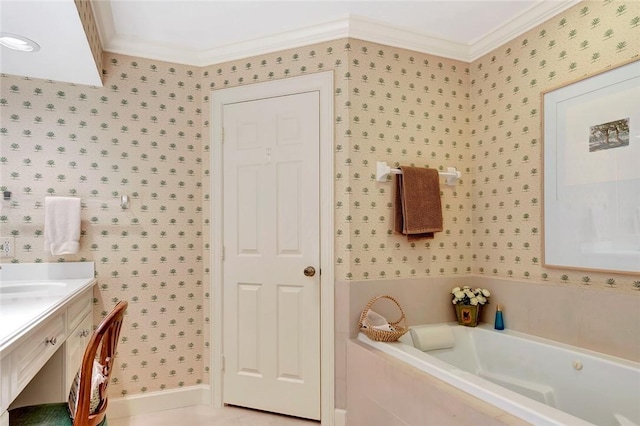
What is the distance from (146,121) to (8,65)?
0.75 m

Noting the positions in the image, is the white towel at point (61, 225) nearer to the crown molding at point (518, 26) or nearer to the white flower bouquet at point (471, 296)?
the white flower bouquet at point (471, 296)

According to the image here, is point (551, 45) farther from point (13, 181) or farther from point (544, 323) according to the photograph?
point (13, 181)

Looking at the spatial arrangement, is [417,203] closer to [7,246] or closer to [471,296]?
[471,296]

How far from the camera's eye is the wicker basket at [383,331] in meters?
2.17

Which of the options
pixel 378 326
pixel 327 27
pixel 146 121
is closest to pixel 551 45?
pixel 327 27

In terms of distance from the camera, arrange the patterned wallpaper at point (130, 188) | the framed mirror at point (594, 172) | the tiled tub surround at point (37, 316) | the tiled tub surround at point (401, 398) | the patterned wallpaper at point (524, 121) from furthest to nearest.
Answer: the patterned wallpaper at point (130, 188) < the patterned wallpaper at point (524, 121) < the framed mirror at point (594, 172) < the tiled tub surround at point (401, 398) < the tiled tub surround at point (37, 316)

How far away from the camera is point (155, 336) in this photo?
263cm

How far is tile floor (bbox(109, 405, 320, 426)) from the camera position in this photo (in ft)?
8.08

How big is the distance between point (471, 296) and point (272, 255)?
4.20ft

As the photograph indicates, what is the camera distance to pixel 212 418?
2523mm

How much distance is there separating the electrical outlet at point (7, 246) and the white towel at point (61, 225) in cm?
21

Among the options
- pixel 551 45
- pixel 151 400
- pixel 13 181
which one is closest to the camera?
pixel 551 45

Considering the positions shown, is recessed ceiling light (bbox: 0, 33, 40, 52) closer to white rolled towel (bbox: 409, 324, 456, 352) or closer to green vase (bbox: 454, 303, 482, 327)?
white rolled towel (bbox: 409, 324, 456, 352)

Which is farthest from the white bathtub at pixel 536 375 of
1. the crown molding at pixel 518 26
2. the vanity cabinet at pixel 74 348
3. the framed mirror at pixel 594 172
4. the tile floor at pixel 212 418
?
the crown molding at pixel 518 26
